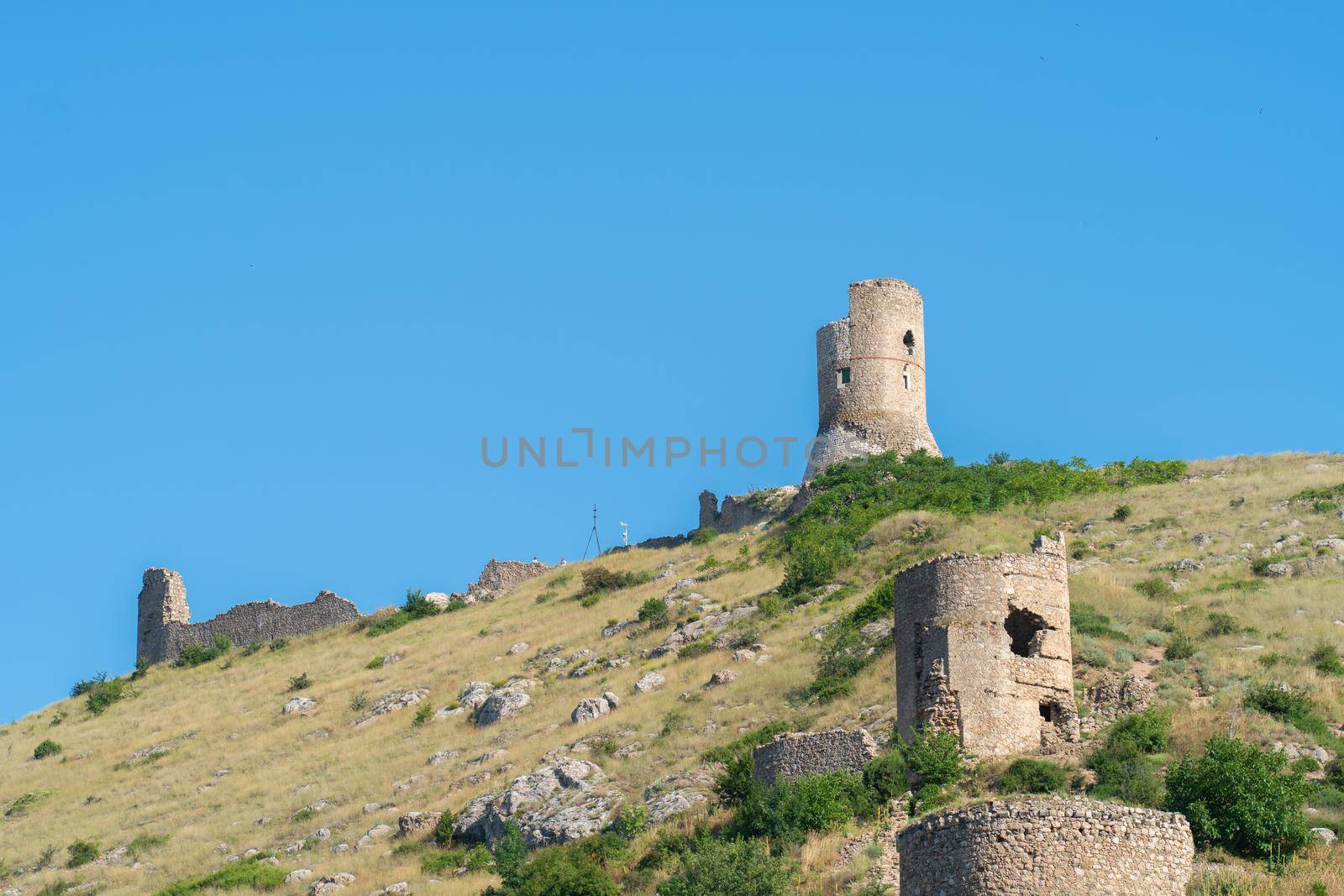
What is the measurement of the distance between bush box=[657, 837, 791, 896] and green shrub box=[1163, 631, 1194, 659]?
904 cm

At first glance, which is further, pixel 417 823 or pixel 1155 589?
pixel 1155 589

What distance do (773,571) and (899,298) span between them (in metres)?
11.8

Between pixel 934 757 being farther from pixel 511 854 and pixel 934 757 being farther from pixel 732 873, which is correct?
pixel 511 854

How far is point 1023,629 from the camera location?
26.8 metres

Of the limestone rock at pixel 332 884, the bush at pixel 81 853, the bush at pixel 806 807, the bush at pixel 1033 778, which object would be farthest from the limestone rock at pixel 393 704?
the bush at pixel 1033 778

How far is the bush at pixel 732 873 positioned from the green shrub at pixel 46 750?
32.9 metres

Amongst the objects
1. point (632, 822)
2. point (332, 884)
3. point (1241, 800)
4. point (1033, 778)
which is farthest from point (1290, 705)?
point (332, 884)

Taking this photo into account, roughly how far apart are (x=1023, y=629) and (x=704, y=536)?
Answer: 32.0 meters

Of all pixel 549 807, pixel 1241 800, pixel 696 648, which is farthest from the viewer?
pixel 696 648

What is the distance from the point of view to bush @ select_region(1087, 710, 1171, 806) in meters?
22.9

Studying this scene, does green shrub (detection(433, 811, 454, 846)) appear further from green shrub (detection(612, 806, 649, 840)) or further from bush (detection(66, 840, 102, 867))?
bush (detection(66, 840, 102, 867))

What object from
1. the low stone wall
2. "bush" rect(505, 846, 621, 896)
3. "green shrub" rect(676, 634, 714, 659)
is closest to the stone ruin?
the low stone wall

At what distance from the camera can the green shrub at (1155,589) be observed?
34750 millimetres

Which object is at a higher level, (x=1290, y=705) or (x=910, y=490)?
(x=910, y=490)
